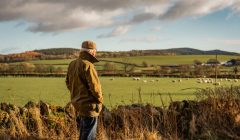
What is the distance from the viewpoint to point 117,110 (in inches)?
348

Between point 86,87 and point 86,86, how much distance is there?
1 centimetres

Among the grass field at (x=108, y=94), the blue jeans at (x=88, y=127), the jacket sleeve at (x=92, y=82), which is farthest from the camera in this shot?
the grass field at (x=108, y=94)

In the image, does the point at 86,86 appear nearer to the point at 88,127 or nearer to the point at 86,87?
the point at 86,87

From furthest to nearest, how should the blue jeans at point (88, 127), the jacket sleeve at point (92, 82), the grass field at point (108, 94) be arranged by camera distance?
the grass field at point (108, 94) → the blue jeans at point (88, 127) → the jacket sleeve at point (92, 82)

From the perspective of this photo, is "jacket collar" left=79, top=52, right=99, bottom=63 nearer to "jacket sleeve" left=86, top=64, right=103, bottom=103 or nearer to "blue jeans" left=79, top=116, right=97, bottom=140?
"jacket sleeve" left=86, top=64, right=103, bottom=103

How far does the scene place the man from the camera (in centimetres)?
609

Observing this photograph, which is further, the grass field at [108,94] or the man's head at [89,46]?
the grass field at [108,94]

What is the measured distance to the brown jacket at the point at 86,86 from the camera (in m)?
6.08

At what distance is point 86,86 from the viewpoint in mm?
6203

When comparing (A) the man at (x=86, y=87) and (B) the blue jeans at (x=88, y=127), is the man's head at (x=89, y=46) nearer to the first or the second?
(A) the man at (x=86, y=87)

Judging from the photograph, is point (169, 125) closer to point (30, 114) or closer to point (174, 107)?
point (174, 107)

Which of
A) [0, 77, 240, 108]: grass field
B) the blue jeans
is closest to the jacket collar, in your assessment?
the blue jeans

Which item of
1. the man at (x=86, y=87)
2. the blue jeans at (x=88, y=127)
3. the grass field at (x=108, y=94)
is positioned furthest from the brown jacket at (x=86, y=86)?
the grass field at (x=108, y=94)

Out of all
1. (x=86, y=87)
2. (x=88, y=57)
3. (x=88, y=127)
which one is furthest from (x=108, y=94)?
(x=88, y=57)
